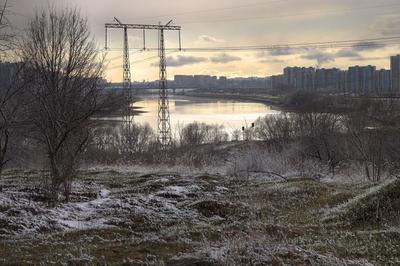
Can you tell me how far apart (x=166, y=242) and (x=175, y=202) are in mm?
5323

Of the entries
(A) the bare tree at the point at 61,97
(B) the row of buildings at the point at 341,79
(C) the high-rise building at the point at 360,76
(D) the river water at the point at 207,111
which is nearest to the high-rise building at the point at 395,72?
(B) the row of buildings at the point at 341,79

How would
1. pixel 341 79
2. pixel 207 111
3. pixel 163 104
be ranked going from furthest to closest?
pixel 207 111 → pixel 341 79 → pixel 163 104

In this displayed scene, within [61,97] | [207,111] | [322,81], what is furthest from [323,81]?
[61,97]

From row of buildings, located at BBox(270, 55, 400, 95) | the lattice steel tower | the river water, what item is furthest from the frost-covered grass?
the river water

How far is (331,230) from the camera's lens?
897cm

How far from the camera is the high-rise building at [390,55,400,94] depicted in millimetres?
50188

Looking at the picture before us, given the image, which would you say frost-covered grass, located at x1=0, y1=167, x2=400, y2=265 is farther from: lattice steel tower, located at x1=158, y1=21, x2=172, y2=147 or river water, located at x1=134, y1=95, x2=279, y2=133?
river water, located at x1=134, y1=95, x2=279, y2=133

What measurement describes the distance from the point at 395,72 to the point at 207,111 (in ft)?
137

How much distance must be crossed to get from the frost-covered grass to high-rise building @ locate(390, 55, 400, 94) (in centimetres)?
3344

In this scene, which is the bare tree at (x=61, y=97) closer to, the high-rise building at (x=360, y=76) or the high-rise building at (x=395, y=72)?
the high-rise building at (x=395, y=72)

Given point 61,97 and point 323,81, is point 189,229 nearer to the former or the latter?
point 61,97

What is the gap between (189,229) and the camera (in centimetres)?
940

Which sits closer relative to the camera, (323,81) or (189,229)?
(189,229)

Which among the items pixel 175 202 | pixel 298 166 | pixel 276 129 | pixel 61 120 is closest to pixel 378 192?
pixel 175 202
